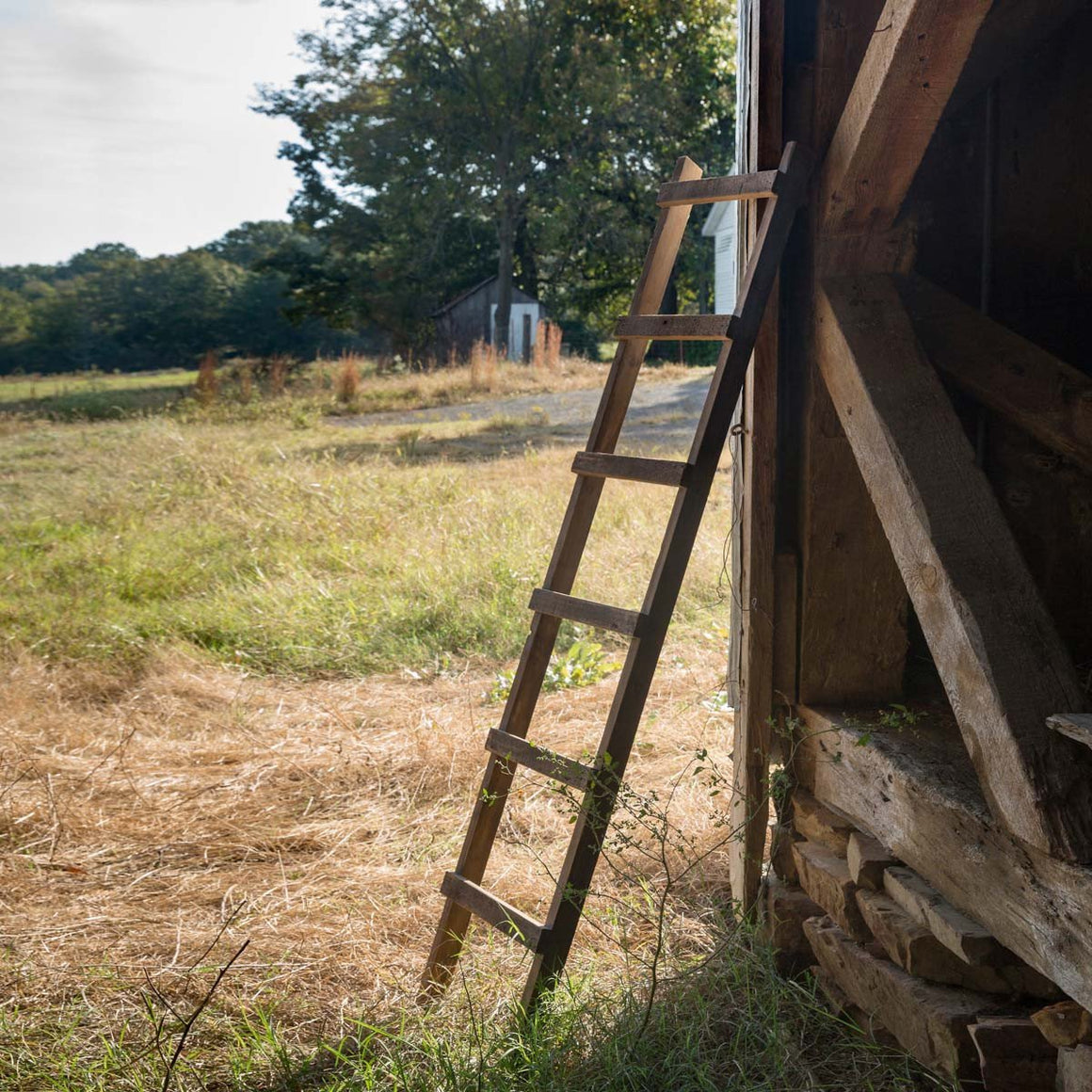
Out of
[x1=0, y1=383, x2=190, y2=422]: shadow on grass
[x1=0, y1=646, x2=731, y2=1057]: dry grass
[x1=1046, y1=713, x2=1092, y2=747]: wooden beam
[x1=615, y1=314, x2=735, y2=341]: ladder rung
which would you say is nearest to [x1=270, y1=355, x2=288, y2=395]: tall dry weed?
[x1=0, y1=383, x2=190, y2=422]: shadow on grass

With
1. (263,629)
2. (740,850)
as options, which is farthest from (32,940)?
(263,629)

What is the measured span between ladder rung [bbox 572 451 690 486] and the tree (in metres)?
29.0

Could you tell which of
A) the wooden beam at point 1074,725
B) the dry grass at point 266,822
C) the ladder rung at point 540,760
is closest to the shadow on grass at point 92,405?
the dry grass at point 266,822

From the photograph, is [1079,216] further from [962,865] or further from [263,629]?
[263,629]

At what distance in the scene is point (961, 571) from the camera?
218cm

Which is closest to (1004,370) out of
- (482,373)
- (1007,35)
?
(1007,35)

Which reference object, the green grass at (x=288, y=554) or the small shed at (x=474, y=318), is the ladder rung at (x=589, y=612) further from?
the small shed at (x=474, y=318)

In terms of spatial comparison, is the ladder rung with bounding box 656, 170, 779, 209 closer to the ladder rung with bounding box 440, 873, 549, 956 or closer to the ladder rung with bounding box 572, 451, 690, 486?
the ladder rung with bounding box 572, 451, 690, 486

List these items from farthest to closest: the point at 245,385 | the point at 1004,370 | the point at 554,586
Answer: the point at 245,385 → the point at 554,586 → the point at 1004,370

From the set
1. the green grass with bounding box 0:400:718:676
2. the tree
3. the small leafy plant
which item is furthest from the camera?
the tree

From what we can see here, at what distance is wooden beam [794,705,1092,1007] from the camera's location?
1907mm

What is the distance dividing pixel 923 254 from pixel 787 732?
1.43m

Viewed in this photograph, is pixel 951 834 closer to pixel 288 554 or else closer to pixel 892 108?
pixel 892 108

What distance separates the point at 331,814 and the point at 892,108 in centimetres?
330
